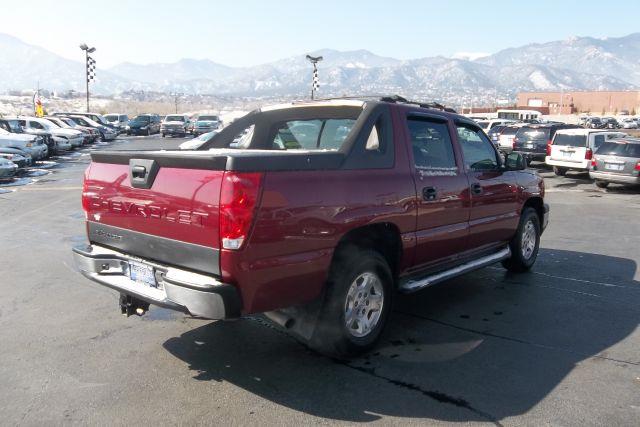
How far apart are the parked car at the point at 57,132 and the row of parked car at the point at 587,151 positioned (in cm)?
2058

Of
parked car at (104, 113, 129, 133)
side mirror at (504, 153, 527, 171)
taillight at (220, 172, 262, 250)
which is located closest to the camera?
taillight at (220, 172, 262, 250)

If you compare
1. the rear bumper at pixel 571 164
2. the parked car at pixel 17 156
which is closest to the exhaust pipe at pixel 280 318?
the rear bumper at pixel 571 164

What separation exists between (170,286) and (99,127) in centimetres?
3743

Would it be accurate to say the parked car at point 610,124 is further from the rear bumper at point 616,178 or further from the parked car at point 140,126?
the rear bumper at point 616,178

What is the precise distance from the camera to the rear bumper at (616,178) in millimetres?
15391

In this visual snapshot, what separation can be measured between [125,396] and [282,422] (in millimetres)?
1102

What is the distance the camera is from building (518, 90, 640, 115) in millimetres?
119344

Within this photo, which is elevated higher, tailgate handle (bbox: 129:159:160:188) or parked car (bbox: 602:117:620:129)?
parked car (bbox: 602:117:620:129)

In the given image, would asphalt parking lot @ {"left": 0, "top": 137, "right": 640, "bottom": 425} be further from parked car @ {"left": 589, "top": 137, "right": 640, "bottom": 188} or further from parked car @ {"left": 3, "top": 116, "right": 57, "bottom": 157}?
parked car @ {"left": 3, "top": 116, "right": 57, "bottom": 157}

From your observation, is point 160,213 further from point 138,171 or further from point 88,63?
point 88,63

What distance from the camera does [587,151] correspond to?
59.0ft

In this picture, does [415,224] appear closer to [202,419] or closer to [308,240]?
[308,240]

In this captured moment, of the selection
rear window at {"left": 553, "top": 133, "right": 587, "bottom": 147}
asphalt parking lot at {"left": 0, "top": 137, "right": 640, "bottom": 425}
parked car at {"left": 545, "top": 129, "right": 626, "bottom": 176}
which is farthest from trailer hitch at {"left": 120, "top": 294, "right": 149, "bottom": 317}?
rear window at {"left": 553, "top": 133, "right": 587, "bottom": 147}

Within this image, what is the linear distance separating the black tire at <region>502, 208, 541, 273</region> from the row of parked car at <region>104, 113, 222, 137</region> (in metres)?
36.0
